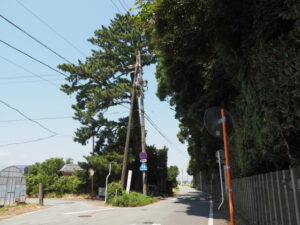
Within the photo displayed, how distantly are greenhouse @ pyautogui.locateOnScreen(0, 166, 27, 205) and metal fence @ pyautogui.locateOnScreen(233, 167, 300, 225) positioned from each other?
14903 millimetres

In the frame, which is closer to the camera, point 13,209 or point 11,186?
point 13,209

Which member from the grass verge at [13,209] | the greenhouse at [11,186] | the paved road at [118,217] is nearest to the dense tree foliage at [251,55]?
the paved road at [118,217]

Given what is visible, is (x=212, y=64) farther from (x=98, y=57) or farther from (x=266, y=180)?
(x=98, y=57)

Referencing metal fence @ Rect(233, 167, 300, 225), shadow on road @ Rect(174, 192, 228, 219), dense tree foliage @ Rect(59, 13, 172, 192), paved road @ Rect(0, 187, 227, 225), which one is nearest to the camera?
metal fence @ Rect(233, 167, 300, 225)

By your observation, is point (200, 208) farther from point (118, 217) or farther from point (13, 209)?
point (13, 209)

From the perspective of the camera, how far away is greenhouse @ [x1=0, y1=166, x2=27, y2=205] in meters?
16.4

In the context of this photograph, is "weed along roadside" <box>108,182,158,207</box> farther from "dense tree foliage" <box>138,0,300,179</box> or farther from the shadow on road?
"dense tree foliage" <box>138,0,300,179</box>

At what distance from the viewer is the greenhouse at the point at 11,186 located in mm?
16438

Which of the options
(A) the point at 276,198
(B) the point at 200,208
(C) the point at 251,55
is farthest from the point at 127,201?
(C) the point at 251,55

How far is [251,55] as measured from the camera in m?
5.25

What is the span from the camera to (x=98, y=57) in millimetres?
27500

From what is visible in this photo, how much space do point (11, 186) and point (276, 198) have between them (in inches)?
659

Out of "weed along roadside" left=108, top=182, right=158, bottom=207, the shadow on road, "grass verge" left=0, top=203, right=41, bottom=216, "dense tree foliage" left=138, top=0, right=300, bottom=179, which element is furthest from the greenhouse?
"dense tree foliage" left=138, top=0, right=300, bottom=179

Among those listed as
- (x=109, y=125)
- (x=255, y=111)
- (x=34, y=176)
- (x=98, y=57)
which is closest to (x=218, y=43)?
(x=255, y=111)
